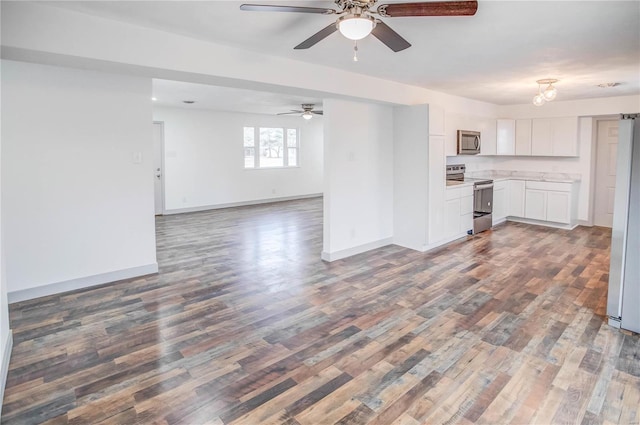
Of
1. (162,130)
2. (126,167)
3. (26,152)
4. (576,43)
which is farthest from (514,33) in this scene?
(162,130)

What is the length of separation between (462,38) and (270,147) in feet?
25.3

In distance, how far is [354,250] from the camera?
5.31m

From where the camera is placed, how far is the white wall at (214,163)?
8.61 meters

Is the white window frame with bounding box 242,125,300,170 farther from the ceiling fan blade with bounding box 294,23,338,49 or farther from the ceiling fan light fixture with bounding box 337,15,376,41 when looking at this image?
the ceiling fan light fixture with bounding box 337,15,376,41

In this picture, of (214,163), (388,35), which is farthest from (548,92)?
(214,163)

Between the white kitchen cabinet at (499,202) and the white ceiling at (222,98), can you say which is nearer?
the white ceiling at (222,98)

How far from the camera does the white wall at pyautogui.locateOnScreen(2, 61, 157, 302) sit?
3.52 m

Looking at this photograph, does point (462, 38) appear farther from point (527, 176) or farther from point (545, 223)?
point (527, 176)

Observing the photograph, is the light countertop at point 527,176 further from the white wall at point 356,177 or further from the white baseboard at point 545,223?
the white wall at point 356,177

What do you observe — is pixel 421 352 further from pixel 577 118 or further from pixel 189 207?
pixel 189 207

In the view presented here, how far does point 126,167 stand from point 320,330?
276cm

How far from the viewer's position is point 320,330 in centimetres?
306

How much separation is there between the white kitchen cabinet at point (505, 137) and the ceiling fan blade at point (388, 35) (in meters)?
5.71

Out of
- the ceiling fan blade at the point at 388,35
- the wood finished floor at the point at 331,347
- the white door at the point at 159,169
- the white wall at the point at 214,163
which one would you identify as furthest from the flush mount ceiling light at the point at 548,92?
the white door at the point at 159,169
